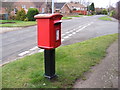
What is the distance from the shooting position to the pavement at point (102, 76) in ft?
12.0

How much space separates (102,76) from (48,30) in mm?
→ 1822

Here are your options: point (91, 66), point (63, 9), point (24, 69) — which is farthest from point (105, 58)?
point (63, 9)

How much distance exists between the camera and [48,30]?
137 inches

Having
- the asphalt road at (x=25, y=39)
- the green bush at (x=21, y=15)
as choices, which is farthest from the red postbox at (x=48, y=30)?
the green bush at (x=21, y=15)

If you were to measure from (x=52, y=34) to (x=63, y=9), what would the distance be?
2220 inches

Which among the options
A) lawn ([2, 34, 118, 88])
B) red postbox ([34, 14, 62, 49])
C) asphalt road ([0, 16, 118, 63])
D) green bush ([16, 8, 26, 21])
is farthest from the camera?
green bush ([16, 8, 26, 21])

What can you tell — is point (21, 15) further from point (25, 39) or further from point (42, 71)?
point (42, 71)

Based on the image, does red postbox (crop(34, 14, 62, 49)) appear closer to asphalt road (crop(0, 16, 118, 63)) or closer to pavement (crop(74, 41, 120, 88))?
pavement (crop(74, 41, 120, 88))

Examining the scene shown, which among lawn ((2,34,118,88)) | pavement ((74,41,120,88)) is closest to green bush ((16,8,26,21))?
lawn ((2,34,118,88))

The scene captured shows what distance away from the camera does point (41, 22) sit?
139 inches

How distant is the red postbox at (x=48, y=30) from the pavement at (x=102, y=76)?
3.53 feet

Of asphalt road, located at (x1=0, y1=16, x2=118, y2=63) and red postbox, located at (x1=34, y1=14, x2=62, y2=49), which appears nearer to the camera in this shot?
red postbox, located at (x1=34, y1=14, x2=62, y2=49)

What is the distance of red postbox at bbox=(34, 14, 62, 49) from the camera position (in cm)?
345

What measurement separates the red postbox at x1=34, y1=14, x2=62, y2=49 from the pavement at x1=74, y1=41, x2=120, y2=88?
1.07 metres
